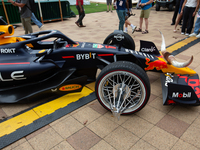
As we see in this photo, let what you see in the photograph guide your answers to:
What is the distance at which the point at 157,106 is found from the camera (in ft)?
8.92

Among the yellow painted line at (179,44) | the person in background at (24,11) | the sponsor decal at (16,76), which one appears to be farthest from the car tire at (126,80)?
the person in background at (24,11)

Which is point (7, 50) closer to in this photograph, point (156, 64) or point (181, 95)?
point (156, 64)

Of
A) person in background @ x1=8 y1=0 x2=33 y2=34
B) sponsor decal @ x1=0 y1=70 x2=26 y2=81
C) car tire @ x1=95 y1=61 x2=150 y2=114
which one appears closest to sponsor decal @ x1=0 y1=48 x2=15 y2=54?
sponsor decal @ x1=0 y1=70 x2=26 y2=81

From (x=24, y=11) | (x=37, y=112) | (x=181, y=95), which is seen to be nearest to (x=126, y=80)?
(x=181, y=95)

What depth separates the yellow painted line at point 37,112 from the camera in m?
2.31

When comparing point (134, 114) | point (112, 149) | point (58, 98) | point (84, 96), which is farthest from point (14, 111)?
point (134, 114)

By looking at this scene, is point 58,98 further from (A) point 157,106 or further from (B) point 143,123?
(A) point 157,106

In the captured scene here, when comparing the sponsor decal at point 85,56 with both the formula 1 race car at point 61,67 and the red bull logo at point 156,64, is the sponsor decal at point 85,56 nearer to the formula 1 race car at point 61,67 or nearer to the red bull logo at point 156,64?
the formula 1 race car at point 61,67

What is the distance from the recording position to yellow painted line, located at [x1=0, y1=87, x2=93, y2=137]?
7.59 feet

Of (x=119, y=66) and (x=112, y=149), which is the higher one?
(x=119, y=66)

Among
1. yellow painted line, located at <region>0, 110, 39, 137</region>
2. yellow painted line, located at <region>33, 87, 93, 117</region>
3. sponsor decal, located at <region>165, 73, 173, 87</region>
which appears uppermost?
sponsor decal, located at <region>165, 73, 173, 87</region>

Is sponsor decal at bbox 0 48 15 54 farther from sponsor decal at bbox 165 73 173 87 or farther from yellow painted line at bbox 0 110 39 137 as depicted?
sponsor decal at bbox 165 73 173 87

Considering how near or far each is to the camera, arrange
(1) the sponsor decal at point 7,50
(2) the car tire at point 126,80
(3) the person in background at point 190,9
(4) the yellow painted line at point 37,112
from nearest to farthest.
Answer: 1. (2) the car tire at point 126,80
2. (4) the yellow painted line at point 37,112
3. (1) the sponsor decal at point 7,50
4. (3) the person in background at point 190,9

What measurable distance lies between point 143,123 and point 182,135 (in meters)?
0.51
